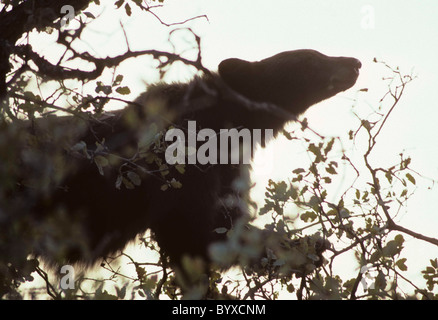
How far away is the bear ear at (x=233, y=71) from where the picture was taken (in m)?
6.92

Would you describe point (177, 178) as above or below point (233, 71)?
below

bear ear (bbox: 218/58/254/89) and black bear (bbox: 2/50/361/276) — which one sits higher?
bear ear (bbox: 218/58/254/89)

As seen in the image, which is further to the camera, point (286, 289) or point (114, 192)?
point (114, 192)

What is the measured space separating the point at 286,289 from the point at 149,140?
166 cm

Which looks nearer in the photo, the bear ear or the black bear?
the black bear

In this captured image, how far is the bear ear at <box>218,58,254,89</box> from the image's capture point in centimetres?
692

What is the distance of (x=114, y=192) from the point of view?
19.0 feet

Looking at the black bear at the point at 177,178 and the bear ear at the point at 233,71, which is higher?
the bear ear at the point at 233,71

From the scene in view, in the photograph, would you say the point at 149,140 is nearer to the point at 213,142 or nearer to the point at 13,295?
the point at 13,295

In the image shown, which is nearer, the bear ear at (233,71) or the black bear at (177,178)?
the black bear at (177,178)

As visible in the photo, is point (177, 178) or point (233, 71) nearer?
point (177, 178)

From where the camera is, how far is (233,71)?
6.93 m
